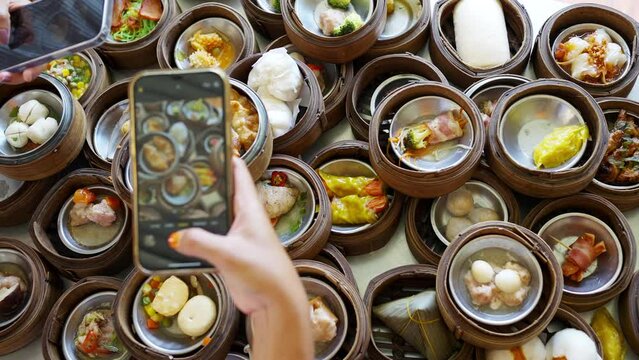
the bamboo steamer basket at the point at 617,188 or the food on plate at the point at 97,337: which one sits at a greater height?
the bamboo steamer basket at the point at 617,188

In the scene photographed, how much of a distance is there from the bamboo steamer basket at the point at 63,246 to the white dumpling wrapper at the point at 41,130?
26 cm

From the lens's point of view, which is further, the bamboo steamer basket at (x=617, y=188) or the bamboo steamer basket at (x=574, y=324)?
the bamboo steamer basket at (x=617, y=188)

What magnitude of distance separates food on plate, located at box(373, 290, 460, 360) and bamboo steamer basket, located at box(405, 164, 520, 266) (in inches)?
9.5

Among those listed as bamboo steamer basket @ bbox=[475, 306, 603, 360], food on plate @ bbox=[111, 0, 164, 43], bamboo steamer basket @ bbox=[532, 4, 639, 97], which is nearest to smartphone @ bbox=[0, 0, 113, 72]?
food on plate @ bbox=[111, 0, 164, 43]

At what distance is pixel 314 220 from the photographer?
2996 mm

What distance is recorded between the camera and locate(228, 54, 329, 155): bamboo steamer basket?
317cm

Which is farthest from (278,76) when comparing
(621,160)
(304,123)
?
(621,160)

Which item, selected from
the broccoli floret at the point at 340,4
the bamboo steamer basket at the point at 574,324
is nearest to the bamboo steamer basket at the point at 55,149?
the broccoli floret at the point at 340,4

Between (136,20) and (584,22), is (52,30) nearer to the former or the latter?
(136,20)

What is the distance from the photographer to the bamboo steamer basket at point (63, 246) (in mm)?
3195

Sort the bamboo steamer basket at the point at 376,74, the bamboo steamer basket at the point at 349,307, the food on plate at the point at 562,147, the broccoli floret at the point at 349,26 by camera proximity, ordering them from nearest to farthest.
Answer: the bamboo steamer basket at the point at 349,307 < the food on plate at the point at 562,147 < the broccoli floret at the point at 349,26 < the bamboo steamer basket at the point at 376,74

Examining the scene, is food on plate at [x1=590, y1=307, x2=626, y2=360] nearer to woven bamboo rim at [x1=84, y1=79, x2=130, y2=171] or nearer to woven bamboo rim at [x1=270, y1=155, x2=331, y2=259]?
woven bamboo rim at [x1=270, y1=155, x2=331, y2=259]

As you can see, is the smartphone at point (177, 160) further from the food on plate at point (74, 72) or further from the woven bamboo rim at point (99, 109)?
the food on plate at point (74, 72)

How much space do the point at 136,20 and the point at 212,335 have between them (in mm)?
2249
